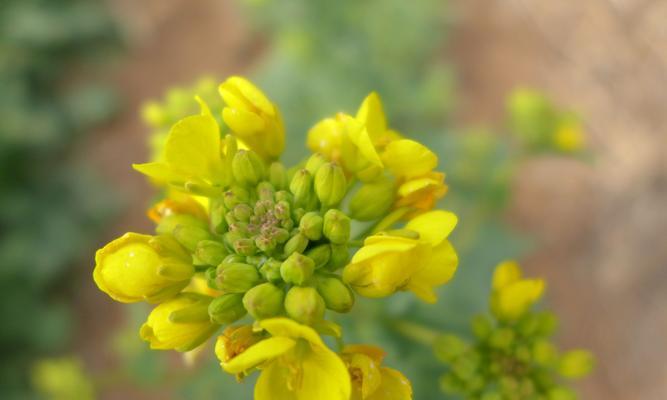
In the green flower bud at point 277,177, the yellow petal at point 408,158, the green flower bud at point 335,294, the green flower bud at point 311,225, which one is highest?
the yellow petal at point 408,158

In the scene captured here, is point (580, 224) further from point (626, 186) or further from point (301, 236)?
point (301, 236)

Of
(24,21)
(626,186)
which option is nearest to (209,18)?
(24,21)

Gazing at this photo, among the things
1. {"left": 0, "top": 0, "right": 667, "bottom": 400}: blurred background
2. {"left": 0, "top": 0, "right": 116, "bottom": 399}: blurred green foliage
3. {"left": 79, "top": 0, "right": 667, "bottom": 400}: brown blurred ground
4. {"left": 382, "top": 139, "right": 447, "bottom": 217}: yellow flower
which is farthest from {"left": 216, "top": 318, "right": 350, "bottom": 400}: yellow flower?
{"left": 0, "top": 0, "right": 116, "bottom": 399}: blurred green foliage

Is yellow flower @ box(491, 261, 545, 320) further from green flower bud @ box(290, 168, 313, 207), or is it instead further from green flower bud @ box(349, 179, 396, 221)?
green flower bud @ box(290, 168, 313, 207)

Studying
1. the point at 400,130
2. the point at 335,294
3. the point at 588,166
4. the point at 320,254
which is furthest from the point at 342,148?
the point at 588,166

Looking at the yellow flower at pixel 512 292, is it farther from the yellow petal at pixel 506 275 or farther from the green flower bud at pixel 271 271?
the green flower bud at pixel 271 271

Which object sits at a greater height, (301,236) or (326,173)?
(326,173)

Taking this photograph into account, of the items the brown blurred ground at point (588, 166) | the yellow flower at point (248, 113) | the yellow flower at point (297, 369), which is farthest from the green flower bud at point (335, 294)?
the brown blurred ground at point (588, 166)
